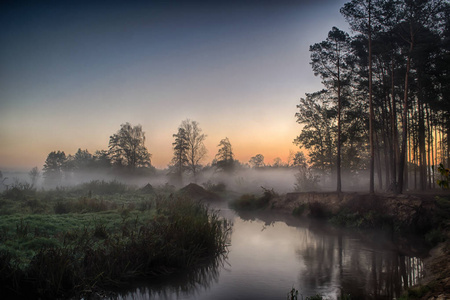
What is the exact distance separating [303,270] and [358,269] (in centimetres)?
214

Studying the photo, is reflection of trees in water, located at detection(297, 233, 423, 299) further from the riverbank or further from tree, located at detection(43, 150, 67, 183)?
tree, located at detection(43, 150, 67, 183)

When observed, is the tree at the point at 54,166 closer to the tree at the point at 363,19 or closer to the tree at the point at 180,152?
the tree at the point at 180,152

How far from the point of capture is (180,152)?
200 feet

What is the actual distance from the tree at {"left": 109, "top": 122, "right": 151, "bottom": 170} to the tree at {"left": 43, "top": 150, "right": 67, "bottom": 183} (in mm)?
26602

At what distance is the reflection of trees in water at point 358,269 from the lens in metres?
9.73

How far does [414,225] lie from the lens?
1867 centimetres

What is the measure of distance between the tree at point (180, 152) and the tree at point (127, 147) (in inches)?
332

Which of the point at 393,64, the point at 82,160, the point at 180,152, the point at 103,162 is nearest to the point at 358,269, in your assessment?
the point at 393,64

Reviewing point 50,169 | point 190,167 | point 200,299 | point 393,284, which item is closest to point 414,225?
point 393,284

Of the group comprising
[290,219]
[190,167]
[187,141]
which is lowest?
[290,219]

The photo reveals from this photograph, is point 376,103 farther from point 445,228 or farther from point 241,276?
point 241,276

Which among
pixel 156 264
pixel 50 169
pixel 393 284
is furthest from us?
pixel 50 169

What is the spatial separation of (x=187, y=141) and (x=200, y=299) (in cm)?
5273

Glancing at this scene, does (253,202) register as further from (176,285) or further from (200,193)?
(176,285)
